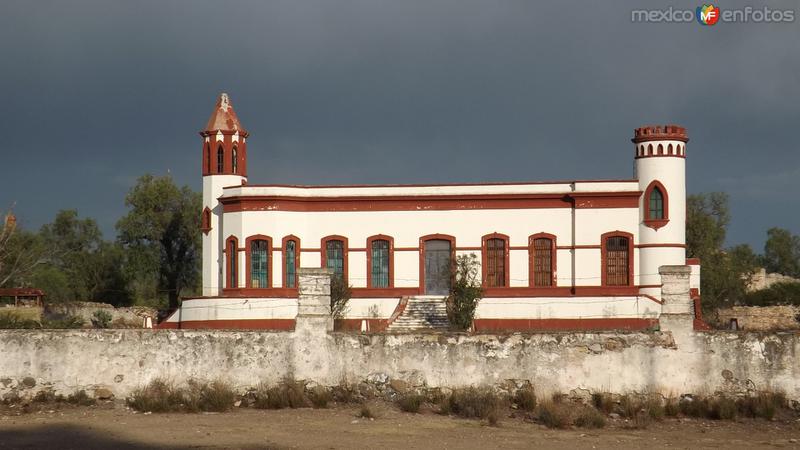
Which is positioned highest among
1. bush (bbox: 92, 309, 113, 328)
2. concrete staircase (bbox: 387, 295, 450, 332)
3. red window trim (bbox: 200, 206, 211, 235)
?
red window trim (bbox: 200, 206, 211, 235)

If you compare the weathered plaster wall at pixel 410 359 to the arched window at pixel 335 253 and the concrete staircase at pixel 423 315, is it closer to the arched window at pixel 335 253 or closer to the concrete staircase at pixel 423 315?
the concrete staircase at pixel 423 315

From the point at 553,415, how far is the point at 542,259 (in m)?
19.0

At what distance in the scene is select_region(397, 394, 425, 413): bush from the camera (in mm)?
22344

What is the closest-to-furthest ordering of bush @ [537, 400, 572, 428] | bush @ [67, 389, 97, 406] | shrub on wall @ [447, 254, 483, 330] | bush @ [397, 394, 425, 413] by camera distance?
bush @ [537, 400, 572, 428] < bush @ [397, 394, 425, 413] < bush @ [67, 389, 97, 406] < shrub on wall @ [447, 254, 483, 330]

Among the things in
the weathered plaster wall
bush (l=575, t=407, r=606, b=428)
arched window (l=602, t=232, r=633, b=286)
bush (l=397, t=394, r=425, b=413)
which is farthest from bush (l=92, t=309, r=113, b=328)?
bush (l=575, t=407, r=606, b=428)

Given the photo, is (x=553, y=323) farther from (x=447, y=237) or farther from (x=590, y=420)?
(x=590, y=420)

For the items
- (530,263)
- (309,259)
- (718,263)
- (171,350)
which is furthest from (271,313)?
(718,263)

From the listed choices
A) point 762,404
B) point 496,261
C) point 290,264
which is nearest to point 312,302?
point 762,404

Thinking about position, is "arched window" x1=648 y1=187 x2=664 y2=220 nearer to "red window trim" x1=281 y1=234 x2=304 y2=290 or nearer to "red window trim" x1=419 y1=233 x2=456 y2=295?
"red window trim" x1=419 y1=233 x2=456 y2=295

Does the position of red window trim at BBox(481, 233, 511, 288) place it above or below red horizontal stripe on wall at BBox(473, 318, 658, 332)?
above

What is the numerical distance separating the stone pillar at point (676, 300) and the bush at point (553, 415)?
2.84m

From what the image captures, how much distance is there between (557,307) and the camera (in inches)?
1480

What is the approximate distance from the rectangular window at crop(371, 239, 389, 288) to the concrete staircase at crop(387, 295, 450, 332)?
1.74 m

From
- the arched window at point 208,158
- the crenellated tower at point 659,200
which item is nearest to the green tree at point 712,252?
the crenellated tower at point 659,200
